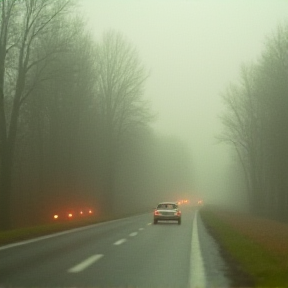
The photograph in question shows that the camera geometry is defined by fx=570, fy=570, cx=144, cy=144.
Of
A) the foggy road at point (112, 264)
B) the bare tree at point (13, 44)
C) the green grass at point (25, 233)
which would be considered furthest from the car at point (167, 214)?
the foggy road at point (112, 264)

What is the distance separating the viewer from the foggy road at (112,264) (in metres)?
10.6

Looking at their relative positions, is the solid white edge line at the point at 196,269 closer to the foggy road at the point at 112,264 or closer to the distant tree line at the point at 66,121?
the foggy road at the point at 112,264

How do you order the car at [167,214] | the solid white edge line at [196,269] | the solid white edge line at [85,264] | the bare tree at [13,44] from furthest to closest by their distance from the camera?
the car at [167,214]
the bare tree at [13,44]
the solid white edge line at [85,264]
the solid white edge line at [196,269]

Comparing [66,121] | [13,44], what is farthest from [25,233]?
[66,121]

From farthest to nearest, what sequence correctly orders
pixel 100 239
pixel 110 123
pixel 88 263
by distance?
pixel 110 123 < pixel 100 239 < pixel 88 263

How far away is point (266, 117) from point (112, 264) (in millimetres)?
42750

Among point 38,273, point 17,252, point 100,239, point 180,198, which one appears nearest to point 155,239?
point 100,239

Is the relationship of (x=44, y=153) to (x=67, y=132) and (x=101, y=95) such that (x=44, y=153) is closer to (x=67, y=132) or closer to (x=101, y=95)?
(x=67, y=132)

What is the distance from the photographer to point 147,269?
41.2ft

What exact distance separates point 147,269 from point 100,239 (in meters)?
8.98

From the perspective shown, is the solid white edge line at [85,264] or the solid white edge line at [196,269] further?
the solid white edge line at [85,264]

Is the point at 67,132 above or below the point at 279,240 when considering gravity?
above

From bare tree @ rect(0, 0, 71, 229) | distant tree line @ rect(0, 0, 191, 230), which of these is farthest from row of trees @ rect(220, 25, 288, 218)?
bare tree @ rect(0, 0, 71, 229)

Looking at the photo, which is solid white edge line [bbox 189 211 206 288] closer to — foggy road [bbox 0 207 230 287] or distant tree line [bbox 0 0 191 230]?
foggy road [bbox 0 207 230 287]
